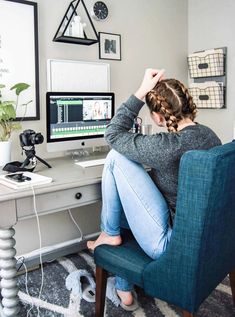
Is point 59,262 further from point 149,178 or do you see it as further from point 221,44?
point 221,44

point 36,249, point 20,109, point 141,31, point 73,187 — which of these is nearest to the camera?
point 73,187

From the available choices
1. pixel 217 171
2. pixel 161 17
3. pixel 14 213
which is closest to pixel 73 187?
pixel 14 213

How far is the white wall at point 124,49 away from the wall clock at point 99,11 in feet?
0.13

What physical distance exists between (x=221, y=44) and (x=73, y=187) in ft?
6.27

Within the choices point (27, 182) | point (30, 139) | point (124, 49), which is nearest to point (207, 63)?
point (124, 49)

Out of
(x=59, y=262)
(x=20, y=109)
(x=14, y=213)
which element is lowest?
(x=59, y=262)

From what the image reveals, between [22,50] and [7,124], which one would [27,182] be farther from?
[22,50]

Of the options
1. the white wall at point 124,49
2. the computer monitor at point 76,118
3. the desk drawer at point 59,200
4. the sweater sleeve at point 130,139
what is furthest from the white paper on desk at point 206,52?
the desk drawer at point 59,200

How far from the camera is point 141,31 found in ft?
9.00

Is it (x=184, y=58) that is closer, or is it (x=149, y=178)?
(x=149, y=178)

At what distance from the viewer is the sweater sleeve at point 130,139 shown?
1.38 m

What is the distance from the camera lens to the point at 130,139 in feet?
4.79

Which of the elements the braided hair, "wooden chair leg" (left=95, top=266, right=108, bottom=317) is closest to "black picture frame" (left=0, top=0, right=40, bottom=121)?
the braided hair

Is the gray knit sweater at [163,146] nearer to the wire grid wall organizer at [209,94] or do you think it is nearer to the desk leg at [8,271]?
the desk leg at [8,271]
